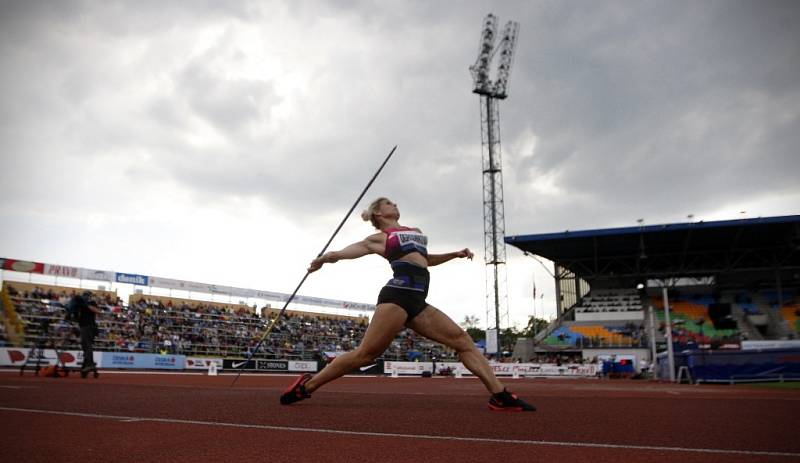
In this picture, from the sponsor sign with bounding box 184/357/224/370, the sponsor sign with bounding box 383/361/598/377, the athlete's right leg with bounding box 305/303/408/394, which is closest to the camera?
the athlete's right leg with bounding box 305/303/408/394

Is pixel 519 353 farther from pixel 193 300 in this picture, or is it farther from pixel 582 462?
pixel 582 462

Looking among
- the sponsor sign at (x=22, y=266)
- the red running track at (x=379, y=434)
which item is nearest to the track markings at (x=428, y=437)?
the red running track at (x=379, y=434)

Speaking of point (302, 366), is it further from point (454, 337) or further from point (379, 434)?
point (379, 434)

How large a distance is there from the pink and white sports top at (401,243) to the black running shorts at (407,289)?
0.28ft

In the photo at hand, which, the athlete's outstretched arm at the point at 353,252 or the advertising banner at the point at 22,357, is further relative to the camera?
the advertising banner at the point at 22,357

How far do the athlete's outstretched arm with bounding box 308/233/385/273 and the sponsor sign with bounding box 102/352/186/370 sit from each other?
2275 cm

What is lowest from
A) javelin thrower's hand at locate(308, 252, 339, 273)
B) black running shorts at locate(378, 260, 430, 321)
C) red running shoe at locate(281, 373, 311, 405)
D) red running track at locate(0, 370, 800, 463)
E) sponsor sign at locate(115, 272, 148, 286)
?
red running track at locate(0, 370, 800, 463)

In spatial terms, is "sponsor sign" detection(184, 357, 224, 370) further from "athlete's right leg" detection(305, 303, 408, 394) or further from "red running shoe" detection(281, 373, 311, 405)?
"athlete's right leg" detection(305, 303, 408, 394)

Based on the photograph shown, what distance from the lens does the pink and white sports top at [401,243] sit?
5520 millimetres

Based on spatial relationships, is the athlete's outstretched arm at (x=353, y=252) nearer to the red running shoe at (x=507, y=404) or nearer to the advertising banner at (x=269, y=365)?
A: the red running shoe at (x=507, y=404)

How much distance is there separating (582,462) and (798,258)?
1923 inches

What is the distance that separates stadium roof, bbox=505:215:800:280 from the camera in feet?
126

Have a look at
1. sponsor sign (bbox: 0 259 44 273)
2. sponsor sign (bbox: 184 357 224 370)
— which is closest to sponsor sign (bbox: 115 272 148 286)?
sponsor sign (bbox: 0 259 44 273)

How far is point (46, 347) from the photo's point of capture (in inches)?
950
